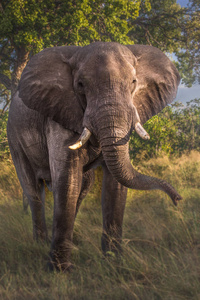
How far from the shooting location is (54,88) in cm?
423

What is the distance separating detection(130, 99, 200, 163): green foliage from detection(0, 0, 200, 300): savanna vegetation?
36mm

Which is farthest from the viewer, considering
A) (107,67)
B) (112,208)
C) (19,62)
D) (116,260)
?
(19,62)

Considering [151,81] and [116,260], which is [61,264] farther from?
[151,81]

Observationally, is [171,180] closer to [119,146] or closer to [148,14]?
[119,146]

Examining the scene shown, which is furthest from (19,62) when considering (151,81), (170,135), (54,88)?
(151,81)

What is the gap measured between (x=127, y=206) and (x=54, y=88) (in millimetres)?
3168

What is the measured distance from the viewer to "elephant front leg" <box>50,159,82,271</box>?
4.15 metres

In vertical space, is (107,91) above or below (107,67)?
below

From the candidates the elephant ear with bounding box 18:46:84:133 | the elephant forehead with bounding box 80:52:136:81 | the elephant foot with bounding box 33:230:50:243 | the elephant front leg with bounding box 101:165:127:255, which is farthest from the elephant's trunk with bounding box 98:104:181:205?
the elephant foot with bounding box 33:230:50:243

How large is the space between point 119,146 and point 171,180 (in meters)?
4.85

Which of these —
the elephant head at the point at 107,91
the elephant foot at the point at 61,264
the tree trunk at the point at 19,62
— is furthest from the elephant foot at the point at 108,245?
the tree trunk at the point at 19,62

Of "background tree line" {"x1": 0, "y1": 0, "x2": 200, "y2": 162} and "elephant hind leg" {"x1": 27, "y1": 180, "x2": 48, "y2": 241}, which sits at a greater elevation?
"background tree line" {"x1": 0, "y1": 0, "x2": 200, "y2": 162}

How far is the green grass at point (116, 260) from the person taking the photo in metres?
3.28

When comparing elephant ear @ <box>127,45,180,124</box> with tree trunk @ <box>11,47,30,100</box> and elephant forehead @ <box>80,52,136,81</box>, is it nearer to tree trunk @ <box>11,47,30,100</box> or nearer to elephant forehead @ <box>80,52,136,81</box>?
elephant forehead @ <box>80,52,136,81</box>
